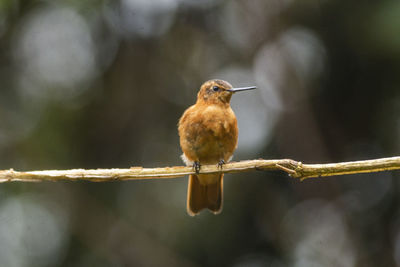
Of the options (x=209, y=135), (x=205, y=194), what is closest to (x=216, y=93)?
(x=209, y=135)

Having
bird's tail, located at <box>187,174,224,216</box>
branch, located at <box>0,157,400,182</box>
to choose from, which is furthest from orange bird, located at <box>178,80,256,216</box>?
branch, located at <box>0,157,400,182</box>

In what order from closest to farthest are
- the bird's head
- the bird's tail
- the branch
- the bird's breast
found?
the branch < the bird's breast < the bird's head < the bird's tail

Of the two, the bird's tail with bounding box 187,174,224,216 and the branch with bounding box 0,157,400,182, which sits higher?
the bird's tail with bounding box 187,174,224,216

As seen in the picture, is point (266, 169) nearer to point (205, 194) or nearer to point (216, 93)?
point (216, 93)

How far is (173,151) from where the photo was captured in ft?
18.8

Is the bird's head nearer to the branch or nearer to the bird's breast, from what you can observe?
the bird's breast

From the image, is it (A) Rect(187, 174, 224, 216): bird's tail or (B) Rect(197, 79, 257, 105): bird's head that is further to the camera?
(A) Rect(187, 174, 224, 216): bird's tail

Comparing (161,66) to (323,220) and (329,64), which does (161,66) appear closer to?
(329,64)

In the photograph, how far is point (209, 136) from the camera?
13.4 feet

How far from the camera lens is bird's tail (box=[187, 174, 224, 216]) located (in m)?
4.50

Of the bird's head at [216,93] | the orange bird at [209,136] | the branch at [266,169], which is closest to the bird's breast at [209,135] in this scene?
the orange bird at [209,136]

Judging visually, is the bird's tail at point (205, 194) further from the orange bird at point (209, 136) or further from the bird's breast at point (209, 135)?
the bird's breast at point (209, 135)

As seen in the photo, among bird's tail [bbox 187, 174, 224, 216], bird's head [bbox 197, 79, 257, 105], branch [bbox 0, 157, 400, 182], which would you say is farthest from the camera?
bird's tail [bbox 187, 174, 224, 216]

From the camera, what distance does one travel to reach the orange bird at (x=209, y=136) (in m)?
4.09
